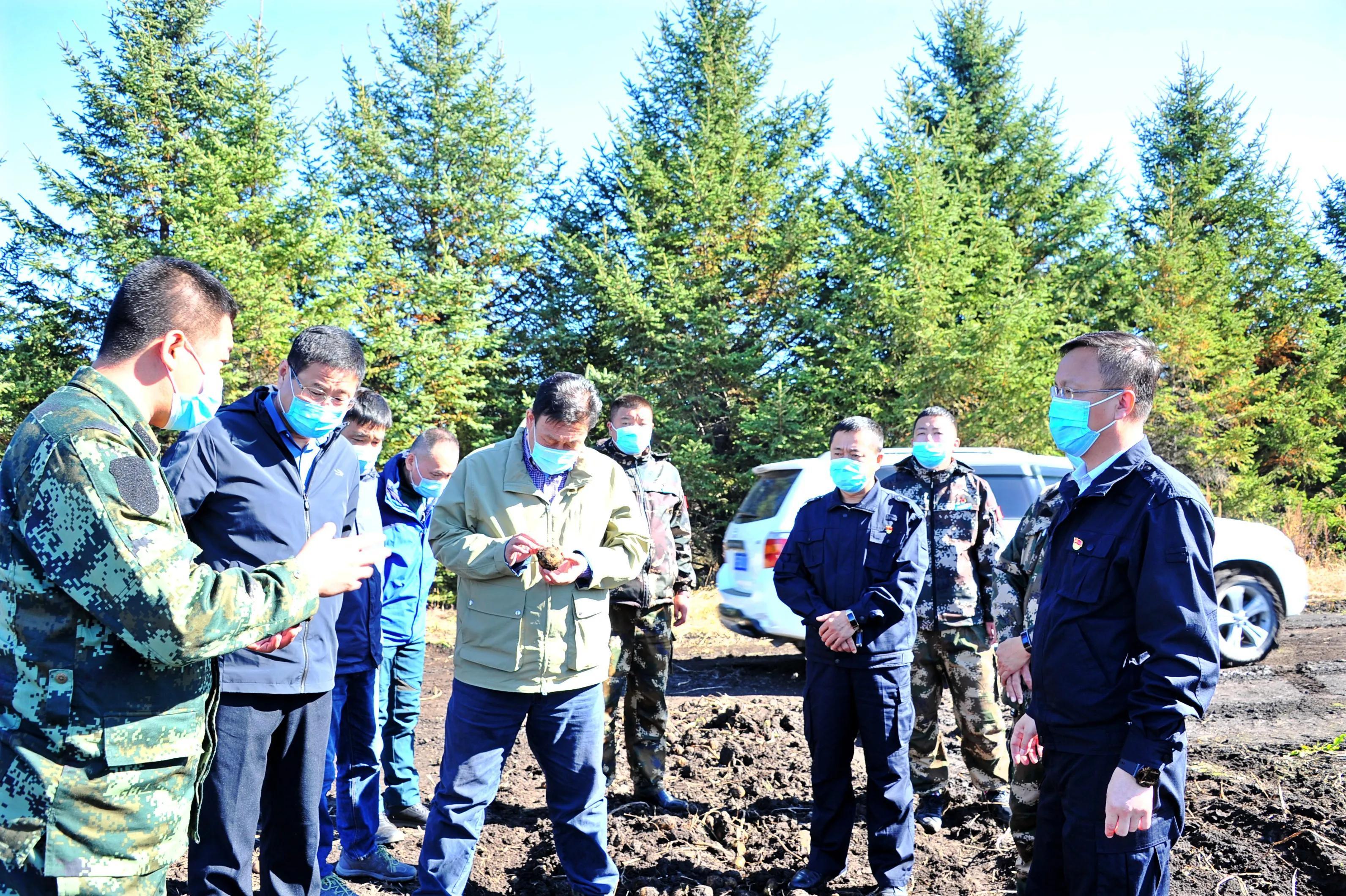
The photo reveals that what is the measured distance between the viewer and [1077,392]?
297 cm

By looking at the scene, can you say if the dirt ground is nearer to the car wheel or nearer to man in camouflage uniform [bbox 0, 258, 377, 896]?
the car wheel

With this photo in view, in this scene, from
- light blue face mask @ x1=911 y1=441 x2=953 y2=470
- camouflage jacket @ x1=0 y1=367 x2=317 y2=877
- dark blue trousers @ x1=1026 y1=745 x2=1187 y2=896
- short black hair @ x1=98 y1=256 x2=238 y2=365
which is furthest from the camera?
light blue face mask @ x1=911 y1=441 x2=953 y2=470

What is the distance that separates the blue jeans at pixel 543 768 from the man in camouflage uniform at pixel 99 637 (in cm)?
136

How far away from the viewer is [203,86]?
16234 millimetres

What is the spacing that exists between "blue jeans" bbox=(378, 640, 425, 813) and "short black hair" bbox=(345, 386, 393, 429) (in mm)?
1171

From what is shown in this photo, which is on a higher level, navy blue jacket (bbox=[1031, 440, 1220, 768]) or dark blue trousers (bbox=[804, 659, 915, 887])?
navy blue jacket (bbox=[1031, 440, 1220, 768])

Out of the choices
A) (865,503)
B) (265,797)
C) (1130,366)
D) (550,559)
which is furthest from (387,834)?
(1130,366)

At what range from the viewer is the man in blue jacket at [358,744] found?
13.6 feet

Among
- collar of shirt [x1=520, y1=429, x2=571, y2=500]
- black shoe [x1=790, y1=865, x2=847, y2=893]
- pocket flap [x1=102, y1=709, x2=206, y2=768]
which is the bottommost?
black shoe [x1=790, y1=865, x2=847, y2=893]

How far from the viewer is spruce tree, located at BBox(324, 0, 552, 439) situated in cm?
1680

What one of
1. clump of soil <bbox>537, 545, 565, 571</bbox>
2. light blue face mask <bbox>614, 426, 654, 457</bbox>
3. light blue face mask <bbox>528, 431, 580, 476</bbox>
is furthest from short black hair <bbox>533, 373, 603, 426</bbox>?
light blue face mask <bbox>614, 426, 654, 457</bbox>

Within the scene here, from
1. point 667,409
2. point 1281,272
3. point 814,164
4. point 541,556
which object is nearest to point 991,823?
point 541,556

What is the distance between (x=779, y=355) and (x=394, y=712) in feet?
46.1

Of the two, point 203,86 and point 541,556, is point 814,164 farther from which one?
point 541,556
